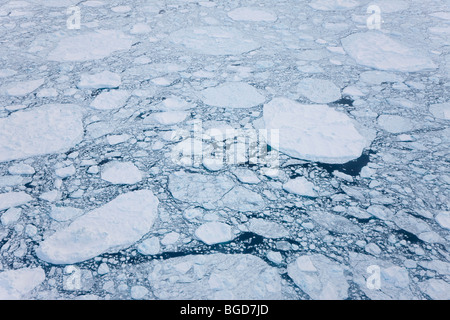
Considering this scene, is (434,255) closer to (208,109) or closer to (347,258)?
(347,258)

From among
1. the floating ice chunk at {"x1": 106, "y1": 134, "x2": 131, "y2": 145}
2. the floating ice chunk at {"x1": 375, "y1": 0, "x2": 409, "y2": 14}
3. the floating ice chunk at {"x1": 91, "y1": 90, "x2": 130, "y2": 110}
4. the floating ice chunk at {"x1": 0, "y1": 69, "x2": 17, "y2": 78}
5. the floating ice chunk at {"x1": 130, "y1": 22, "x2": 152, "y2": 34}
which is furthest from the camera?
the floating ice chunk at {"x1": 375, "y1": 0, "x2": 409, "y2": 14}

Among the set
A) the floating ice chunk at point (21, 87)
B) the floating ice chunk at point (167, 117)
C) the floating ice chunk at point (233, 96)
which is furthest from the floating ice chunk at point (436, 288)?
the floating ice chunk at point (21, 87)

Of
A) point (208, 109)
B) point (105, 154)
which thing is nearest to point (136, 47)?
point (208, 109)

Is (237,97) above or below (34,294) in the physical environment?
above

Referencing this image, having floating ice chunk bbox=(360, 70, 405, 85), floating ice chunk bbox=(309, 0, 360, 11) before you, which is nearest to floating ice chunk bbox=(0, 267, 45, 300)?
floating ice chunk bbox=(360, 70, 405, 85)

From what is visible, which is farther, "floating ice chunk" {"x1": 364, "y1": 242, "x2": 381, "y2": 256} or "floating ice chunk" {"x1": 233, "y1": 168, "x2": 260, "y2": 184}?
"floating ice chunk" {"x1": 233, "y1": 168, "x2": 260, "y2": 184}

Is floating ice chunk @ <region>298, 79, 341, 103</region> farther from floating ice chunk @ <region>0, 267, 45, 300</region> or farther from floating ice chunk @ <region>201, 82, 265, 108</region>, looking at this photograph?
floating ice chunk @ <region>0, 267, 45, 300</region>

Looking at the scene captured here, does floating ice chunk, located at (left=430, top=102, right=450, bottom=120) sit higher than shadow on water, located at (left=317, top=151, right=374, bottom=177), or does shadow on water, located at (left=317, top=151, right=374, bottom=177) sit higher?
floating ice chunk, located at (left=430, top=102, right=450, bottom=120)

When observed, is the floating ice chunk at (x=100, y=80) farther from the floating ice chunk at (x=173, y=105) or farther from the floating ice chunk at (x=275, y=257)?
the floating ice chunk at (x=275, y=257)
